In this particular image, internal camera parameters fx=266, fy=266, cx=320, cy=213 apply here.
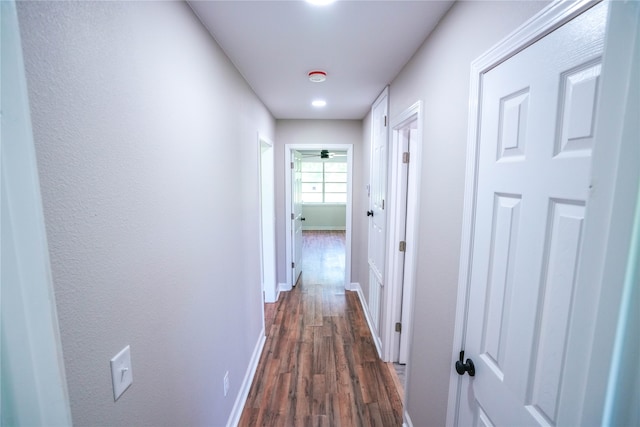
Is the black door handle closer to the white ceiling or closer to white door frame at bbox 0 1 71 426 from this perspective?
white door frame at bbox 0 1 71 426

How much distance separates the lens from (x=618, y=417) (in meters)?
0.36

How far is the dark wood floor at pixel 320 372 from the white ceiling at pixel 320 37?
2.42 meters

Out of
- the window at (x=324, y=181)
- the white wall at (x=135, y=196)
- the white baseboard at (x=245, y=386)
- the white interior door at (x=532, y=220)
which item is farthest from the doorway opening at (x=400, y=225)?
the window at (x=324, y=181)

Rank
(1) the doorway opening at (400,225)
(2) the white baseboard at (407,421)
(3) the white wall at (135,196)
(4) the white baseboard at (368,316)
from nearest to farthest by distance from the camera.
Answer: (3) the white wall at (135,196)
(2) the white baseboard at (407,421)
(1) the doorway opening at (400,225)
(4) the white baseboard at (368,316)

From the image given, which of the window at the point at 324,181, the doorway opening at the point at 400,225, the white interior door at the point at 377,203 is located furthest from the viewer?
the window at the point at 324,181

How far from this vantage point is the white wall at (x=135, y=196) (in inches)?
23.4

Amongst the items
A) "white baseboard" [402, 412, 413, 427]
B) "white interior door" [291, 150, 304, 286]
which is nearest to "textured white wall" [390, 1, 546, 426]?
"white baseboard" [402, 412, 413, 427]

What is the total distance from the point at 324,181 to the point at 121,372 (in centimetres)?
788

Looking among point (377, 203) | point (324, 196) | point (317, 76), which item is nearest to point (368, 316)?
point (377, 203)

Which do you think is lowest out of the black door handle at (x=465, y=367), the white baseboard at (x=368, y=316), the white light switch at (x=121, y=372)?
the white baseboard at (x=368, y=316)

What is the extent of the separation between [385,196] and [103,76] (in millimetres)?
2021

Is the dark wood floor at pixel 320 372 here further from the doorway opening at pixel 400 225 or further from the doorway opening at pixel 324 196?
the doorway opening at pixel 324 196

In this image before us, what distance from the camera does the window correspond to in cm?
836

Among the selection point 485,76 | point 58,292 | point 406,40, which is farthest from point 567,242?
point 406,40
